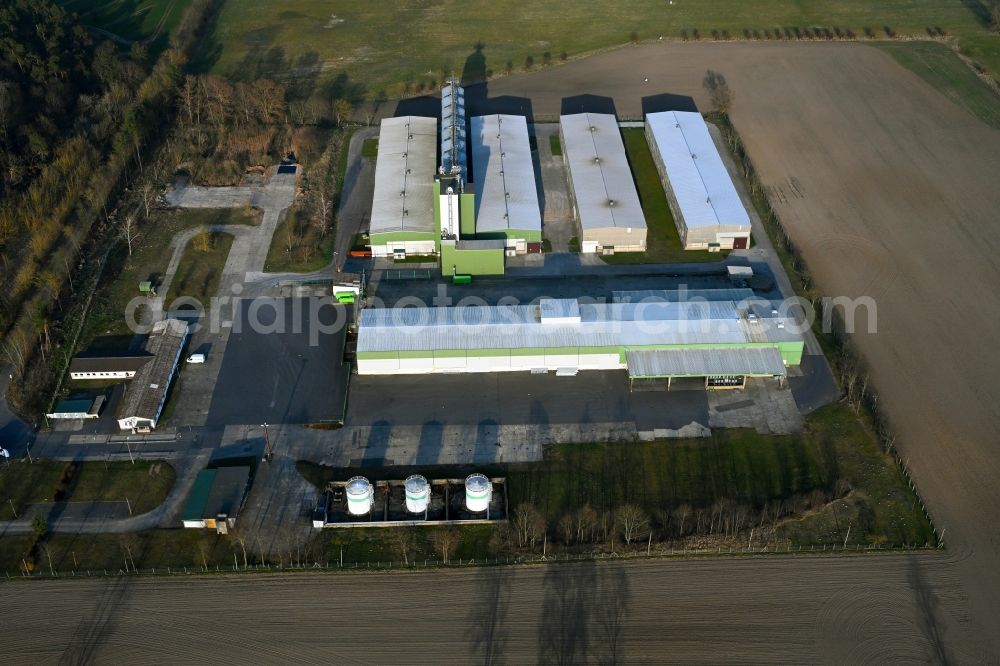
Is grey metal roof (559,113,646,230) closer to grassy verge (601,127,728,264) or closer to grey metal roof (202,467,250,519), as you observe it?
grassy verge (601,127,728,264)

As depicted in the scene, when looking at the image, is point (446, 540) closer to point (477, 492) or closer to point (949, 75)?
point (477, 492)

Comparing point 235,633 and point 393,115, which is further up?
point 393,115

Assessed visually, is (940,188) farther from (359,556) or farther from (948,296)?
(359,556)

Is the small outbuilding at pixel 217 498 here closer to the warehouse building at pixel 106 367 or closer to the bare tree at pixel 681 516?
the warehouse building at pixel 106 367

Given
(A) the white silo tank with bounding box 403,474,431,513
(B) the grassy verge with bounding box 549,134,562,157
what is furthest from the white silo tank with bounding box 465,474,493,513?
(B) the grassy verge with bounding box 549,134,562,157

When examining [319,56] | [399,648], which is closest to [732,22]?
[319,56]

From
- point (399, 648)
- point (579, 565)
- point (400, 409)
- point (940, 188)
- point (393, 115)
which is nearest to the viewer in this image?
point (399, 648)
